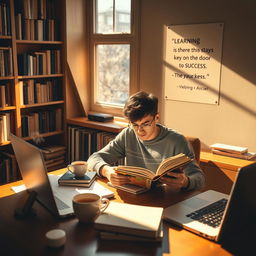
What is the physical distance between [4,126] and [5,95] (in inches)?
11.7

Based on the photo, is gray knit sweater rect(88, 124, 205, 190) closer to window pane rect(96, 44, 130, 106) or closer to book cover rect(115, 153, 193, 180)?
book cover rect(115, 153, 193, 180)

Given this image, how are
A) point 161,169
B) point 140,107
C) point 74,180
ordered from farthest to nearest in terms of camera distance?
point 140,107, point 74,180, point 161,169

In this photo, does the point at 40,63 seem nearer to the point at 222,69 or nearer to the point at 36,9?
the point at 36,9

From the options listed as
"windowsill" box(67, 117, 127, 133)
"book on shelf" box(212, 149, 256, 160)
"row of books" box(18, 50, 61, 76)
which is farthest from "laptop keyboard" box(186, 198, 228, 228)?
"row of books" box(18, 50, 61, 76)

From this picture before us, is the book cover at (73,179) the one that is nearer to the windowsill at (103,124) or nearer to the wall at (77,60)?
the windowsill at (103,124)

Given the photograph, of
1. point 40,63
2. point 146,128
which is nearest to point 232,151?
point 146,128

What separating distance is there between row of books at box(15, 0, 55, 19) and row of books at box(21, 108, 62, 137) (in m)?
0.99

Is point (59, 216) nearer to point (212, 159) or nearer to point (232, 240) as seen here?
point (232, 240)

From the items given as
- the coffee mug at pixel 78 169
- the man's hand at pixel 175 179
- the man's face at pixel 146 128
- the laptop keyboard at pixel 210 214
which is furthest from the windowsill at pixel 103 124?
the laptop keyboard at pixel 210 214

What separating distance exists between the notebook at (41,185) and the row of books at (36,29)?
2.13 m

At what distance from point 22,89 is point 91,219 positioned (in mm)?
2381

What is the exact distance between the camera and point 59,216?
1394mm

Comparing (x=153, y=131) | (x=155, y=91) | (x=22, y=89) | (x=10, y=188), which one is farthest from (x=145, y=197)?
(x=22, y=89)

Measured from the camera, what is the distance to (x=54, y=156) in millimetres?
3773
